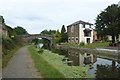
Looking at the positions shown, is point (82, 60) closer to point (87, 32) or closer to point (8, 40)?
point (8, 40)

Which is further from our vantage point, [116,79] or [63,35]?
[63,35]

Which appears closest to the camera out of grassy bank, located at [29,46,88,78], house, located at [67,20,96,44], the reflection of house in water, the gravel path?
the gravel path

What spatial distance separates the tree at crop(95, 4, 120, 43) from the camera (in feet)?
170

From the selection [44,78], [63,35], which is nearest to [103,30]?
[44,78]

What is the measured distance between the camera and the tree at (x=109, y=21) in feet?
170

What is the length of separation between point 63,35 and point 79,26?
1592 cm

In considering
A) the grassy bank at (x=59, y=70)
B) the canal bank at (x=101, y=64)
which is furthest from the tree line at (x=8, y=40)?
the canal bank at (x=101, y=64)

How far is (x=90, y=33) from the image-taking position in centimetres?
9475

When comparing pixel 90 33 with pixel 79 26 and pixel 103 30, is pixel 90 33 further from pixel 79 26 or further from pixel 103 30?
pixel 103 30

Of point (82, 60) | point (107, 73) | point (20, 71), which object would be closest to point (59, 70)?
point (20, 71)

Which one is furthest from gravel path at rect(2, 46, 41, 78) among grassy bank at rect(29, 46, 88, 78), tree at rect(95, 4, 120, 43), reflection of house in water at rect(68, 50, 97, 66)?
tree at rect(95, 4, 120, 43)

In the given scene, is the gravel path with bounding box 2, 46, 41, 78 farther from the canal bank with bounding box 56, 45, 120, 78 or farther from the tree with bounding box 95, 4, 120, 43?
the tree with bounding box 95, 4, 120, 43

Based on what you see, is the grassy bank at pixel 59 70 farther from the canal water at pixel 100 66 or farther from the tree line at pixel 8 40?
the tree line at pixel 8 40

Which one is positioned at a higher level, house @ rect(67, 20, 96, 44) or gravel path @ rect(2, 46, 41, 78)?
house @ rect(67, 20, 96, 44)
